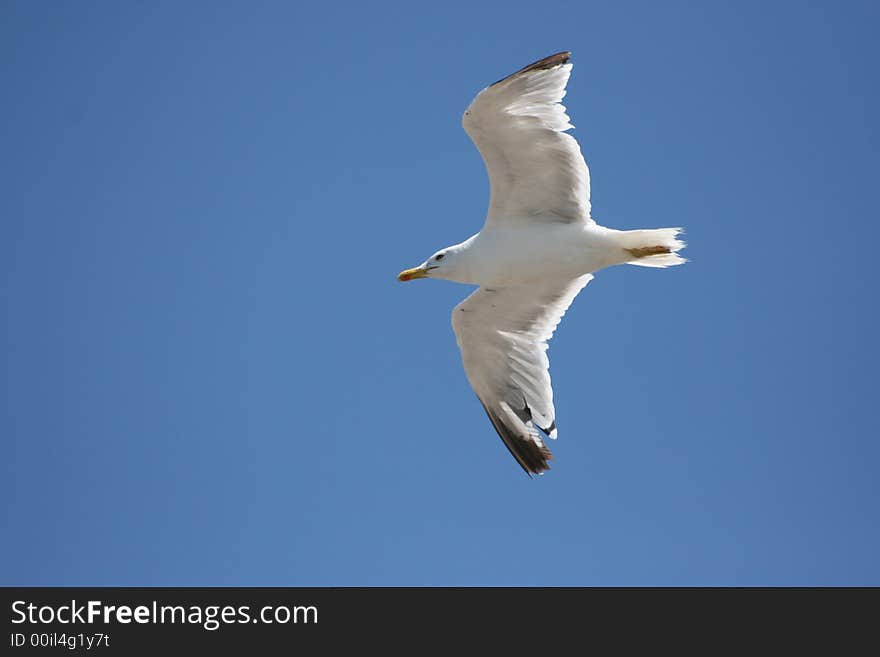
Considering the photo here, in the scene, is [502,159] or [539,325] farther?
[539,325]

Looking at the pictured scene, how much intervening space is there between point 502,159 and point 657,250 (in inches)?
58.4

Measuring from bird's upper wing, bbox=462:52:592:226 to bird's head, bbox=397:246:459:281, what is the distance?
451 millimetres

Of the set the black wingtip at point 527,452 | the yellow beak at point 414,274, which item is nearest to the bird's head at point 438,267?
the yellow beak at point 414,274

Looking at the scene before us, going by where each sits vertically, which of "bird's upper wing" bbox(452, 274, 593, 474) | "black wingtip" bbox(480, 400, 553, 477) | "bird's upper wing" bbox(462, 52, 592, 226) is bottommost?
"black wingtip" bbox(480, 400, 553, 477)

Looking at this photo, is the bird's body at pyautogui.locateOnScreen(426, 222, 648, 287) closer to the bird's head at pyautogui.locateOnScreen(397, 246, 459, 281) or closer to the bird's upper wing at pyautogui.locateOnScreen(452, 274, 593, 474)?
the bird's head at pyautogui.locateOnScreen(397, 246, 459, 281)

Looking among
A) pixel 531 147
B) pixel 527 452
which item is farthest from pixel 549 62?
pixel 527 452

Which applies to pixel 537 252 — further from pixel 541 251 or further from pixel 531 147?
pixel 531 147

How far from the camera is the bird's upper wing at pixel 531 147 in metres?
10.6

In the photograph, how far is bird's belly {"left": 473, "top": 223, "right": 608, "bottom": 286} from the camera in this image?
11227 millimetres

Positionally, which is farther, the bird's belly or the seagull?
the bird's belly

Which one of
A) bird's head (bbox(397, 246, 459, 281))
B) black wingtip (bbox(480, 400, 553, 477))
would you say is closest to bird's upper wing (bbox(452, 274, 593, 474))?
black wingtip (bbox(480, 400, 553, 477))

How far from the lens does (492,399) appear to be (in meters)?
12.1
